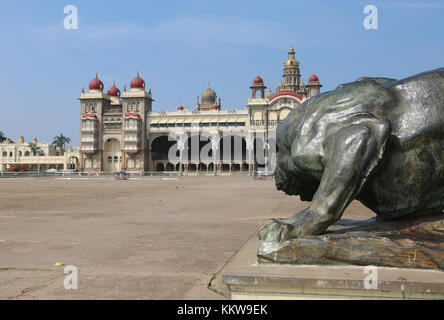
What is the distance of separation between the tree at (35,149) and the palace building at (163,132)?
16.7 metres

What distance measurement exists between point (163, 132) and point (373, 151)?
63.5 meters

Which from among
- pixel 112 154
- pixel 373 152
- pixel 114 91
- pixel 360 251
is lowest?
pixel 360 251

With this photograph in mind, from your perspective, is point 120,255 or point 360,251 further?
point 120,255

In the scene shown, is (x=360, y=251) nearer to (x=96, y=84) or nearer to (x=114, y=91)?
(x=96, y=84)

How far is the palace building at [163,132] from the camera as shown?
62000 mm

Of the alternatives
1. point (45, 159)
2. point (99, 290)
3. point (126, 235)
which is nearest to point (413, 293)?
point (99, 290)

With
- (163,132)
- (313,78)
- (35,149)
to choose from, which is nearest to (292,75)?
(313,78)

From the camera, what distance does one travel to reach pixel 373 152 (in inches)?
95.3

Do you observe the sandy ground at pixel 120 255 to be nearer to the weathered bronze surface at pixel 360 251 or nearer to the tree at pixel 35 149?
the weathered bronze surface at pixel 360 251

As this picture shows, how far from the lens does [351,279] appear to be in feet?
7.33

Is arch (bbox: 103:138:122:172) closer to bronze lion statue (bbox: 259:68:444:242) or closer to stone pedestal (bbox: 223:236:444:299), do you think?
bronze lion statue (bbox: 259:68:444:242)

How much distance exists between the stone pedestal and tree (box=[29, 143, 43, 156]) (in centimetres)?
8233

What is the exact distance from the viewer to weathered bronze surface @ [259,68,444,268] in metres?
2.43

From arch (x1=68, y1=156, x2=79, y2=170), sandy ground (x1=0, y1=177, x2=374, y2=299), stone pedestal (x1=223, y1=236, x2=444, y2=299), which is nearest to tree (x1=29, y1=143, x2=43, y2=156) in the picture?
arch (x1=68, y1=156, x2=79, y2=170)
